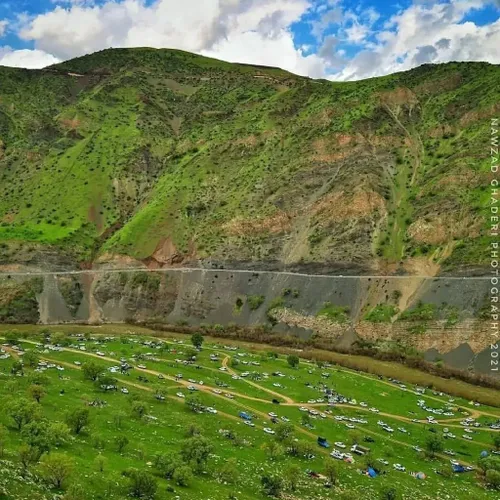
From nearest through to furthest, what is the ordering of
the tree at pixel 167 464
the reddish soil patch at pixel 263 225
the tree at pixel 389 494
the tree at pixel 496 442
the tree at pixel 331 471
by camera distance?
the tree at pixel 167 464 → the tree at pixel 389 494 → the tree at pixel 331 471 → the tree at pixel 496 442 → the reddish soil patch at pixel 263 225

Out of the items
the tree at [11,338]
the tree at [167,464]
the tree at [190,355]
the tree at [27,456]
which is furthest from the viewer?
the tree at [190,355]

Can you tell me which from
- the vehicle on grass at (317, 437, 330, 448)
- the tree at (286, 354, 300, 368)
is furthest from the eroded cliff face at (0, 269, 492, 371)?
the vehicle on grass at (317, 437, 330, 448)

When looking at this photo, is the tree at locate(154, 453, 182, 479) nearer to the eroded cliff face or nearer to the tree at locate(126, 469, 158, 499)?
the tree at locate(126, 469, 158, 499)

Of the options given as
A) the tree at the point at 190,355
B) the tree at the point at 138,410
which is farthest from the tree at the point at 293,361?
the tree at the point at 138,410

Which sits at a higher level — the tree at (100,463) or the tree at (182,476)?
the tree at (100,463)

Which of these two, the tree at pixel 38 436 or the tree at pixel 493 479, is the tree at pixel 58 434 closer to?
the tree at pixel 38 436

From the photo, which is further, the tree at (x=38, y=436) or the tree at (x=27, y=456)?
the tree at (x=38, y=436)

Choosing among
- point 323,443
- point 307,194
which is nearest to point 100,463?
point 323,443

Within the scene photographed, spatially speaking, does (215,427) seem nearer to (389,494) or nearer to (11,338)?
(389,494)
